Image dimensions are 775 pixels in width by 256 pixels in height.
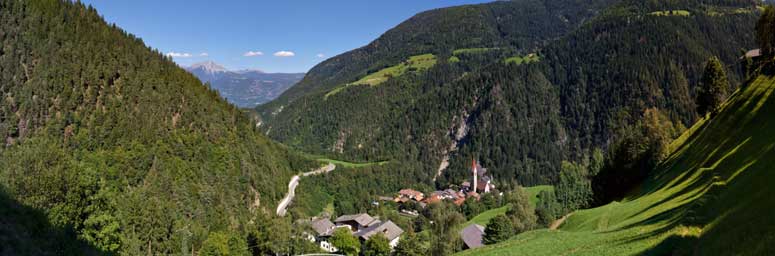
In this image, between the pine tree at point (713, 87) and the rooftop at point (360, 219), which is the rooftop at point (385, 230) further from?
the pine tree at point (713, 87)

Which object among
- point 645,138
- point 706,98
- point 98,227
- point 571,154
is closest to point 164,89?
point 98,227

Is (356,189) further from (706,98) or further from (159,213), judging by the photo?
(706,98)

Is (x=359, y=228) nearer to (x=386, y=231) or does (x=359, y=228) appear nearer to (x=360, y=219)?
(x=360, y=219)

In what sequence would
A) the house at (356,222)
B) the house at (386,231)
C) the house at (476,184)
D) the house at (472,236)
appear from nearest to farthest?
the house at (472,236), the house at (386,231), the house at (356,222), the house at (476,184)

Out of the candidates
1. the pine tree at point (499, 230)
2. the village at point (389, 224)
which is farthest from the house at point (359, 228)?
the pine tree at point (499, 230)

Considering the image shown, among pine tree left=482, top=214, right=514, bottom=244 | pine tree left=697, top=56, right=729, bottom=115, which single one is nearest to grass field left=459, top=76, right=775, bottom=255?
pine tree left=697, top=56, right=729, bottom=115

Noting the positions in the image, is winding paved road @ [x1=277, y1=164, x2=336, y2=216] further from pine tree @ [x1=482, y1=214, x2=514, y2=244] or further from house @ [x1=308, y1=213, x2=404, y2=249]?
pine tree @ [x1=482, y1=214, x2=514, y2=244]
